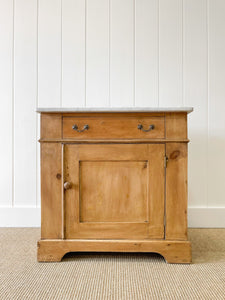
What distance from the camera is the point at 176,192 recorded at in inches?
44.8

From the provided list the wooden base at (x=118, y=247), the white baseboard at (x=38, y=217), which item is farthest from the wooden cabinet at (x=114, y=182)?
the white baseboard at (x=38, y=217)

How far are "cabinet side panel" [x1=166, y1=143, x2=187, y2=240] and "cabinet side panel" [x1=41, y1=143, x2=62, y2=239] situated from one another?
0.56m

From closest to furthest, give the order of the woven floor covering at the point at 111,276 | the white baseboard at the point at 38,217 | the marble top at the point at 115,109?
1. the woven floor covering at the point at 111,276
2. the marble top at the point at 115,109
3. the white baseboard at the point at 38,217

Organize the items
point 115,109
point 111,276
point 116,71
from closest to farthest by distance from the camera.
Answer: point 111,276, point 115,109, point 116,71

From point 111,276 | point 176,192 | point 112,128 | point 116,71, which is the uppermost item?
point 116,71

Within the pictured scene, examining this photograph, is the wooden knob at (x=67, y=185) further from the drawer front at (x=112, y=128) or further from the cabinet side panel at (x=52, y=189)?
the drawer front at (x=112, y=128)

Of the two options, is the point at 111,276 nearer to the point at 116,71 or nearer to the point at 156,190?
the point at 156,190

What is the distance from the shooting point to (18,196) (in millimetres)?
1758

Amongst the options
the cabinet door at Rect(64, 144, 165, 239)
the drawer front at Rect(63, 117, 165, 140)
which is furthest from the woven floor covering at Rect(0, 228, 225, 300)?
the drawer front at Rect(63, 117, 165, 140)

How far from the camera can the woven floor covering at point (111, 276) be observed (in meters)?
0.89

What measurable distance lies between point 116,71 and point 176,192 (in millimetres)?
1066

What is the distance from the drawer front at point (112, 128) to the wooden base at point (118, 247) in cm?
54

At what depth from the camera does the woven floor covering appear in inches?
35.2

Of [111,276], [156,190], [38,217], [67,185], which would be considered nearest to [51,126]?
[67,185]
